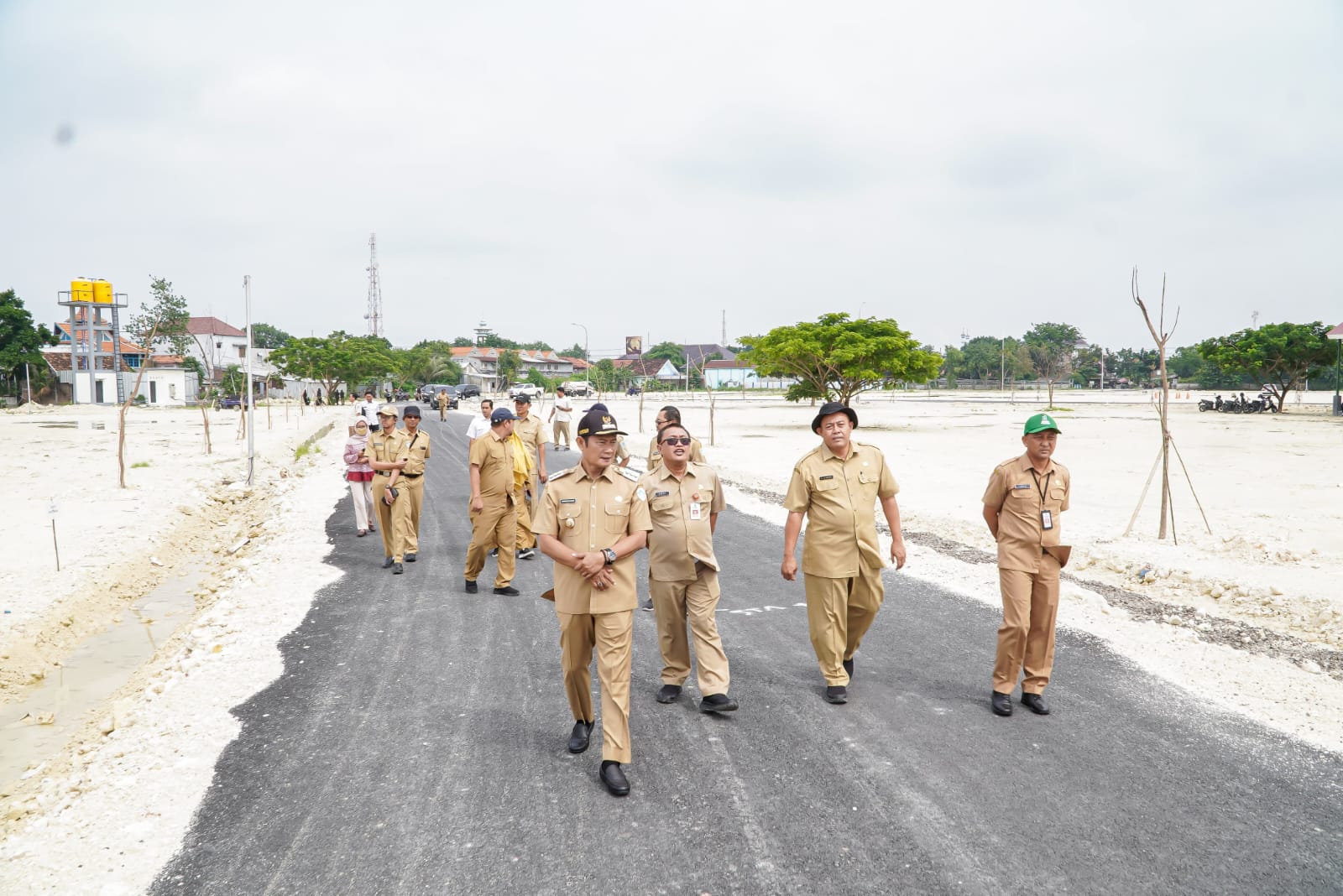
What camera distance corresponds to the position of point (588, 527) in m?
4.34

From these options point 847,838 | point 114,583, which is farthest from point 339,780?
point 114,583

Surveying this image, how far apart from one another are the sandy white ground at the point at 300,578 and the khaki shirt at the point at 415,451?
1.44 meters

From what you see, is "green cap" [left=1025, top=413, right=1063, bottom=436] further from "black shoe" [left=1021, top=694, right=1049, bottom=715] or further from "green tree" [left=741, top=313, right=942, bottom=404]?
"green tree" [left=741, top=313, right=942, bottom=404]

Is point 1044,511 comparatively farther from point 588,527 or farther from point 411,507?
point 411,507

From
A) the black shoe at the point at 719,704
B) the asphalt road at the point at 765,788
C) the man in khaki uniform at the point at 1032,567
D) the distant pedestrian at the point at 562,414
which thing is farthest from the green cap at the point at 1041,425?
the distant pedestrian at the point at 562,414

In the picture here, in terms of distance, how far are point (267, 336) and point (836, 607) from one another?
133614 mm

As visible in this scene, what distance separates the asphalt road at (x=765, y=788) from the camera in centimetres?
355

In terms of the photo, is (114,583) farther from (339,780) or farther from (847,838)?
(847,838)

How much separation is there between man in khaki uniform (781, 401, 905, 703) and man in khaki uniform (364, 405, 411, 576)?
5.13 meters

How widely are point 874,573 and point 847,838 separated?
6.32 feet

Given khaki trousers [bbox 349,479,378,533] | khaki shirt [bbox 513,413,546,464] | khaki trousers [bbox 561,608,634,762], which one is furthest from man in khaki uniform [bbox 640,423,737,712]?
khaki trousers [bbox 349,479,378,533]

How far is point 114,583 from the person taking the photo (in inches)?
397

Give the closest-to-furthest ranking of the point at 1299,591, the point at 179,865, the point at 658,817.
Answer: the point at 179,865, the point at 658,817, the point at 1299,591

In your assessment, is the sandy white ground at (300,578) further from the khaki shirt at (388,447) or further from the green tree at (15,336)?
the green tree at (15,336)
